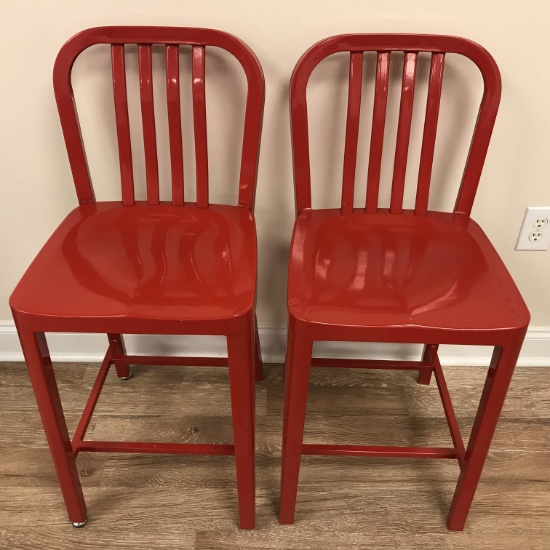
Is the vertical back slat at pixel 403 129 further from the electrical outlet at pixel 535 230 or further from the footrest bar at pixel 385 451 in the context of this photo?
the footrest bar at pixel 385 451

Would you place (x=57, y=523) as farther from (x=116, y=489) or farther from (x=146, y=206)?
(x=146, y=206)

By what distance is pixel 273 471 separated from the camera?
1.38 m

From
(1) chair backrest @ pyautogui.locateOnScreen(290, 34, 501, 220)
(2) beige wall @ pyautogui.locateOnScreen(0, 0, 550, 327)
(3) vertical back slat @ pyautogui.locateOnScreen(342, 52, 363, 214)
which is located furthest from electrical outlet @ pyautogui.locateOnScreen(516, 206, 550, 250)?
(3) vertical back slat @ pyautogui.locateOnScreen(342, 52, 363, 214)

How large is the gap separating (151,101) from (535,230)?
3.18 feet

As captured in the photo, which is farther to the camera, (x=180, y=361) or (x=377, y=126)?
(x=180, y=361)

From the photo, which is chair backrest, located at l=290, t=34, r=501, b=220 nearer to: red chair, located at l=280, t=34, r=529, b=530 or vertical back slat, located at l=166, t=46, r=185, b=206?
red chair, located at l=280, t=34, r=529, b=530

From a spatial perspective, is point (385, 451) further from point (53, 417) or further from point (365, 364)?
point (53, 417)

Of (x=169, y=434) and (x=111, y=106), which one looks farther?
(x=169, y=434)

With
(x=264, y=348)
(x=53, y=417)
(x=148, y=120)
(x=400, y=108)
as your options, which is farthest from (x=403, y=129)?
(x=53, y=417)

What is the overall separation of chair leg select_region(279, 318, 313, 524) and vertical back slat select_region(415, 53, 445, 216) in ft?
1.45

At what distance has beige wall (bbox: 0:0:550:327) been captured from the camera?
1151mm

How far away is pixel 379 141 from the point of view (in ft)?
3.89

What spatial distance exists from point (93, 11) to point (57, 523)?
1.08 m

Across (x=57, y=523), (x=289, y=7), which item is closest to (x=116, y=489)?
(x=57, y=523)
